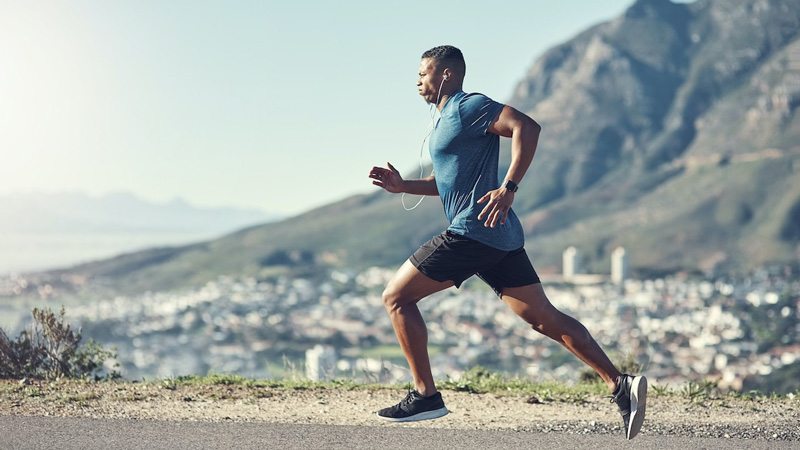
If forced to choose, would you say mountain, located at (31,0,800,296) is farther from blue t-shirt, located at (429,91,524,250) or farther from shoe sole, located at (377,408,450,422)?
blue t-shirt, located at (429,91,524,250)

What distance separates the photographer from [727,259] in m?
102

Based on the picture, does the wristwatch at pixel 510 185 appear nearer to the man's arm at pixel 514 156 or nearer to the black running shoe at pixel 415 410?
the man's arm at pixel 514 156

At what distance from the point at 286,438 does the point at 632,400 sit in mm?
1744

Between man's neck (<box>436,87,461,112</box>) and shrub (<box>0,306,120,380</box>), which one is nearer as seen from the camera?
man's neck (<box>436,87,461,112</box>)

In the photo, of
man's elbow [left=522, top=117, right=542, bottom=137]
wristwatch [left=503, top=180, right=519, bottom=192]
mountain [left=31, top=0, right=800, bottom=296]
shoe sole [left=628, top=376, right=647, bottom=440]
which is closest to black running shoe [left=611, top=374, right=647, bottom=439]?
shoe sole [left=628, top=376, right=647, bottom=440]

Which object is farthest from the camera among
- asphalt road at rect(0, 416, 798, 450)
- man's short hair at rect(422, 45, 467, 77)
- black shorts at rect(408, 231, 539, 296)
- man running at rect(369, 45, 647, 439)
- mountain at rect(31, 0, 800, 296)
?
mountain at rect(31, 0, 800, 296)

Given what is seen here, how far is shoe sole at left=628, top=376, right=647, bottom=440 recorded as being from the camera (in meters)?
4.31

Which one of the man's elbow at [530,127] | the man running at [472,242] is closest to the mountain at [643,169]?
the man running at [472,242]

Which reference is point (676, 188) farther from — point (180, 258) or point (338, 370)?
point (338, 370)

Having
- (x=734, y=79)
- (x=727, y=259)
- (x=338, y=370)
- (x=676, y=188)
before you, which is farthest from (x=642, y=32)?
(x=338, y=370)

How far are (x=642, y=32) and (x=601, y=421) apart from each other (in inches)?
7635

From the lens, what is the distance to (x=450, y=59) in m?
4.60

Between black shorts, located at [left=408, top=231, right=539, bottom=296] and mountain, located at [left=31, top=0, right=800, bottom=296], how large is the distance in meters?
101

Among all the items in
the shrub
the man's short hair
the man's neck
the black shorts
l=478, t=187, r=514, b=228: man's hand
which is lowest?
the shrub
